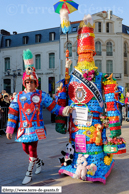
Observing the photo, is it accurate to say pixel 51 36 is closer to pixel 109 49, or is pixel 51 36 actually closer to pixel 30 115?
pixel 109 49

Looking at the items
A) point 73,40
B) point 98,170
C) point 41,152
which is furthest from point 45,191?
point 73,40

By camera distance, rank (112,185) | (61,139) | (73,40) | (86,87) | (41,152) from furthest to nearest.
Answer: (73,40) → (61,139) → (41,152) → (86,87) → (112,185)

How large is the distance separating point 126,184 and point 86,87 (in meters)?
1.81

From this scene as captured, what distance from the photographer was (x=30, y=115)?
13.3 ft

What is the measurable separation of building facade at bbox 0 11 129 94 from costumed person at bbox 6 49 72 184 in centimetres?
2099

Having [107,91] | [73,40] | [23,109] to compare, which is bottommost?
[23,109]

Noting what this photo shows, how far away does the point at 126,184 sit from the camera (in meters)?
→ 3.89

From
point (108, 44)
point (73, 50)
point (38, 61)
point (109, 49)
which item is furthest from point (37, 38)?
point (109, 49)

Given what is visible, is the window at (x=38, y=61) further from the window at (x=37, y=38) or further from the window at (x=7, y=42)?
the window at (x=7, y=42)

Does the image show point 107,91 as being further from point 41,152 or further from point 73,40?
point 73,40

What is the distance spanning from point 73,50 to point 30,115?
874 inches

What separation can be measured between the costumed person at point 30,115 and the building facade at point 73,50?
21.0 meters

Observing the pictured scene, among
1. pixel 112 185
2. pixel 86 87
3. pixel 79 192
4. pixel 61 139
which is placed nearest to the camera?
pixel 79 192

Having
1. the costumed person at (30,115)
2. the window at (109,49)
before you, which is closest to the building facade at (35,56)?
the window at (109,49)
